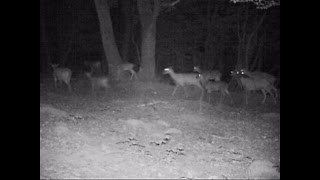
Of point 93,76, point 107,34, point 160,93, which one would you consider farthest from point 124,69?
point 160,93

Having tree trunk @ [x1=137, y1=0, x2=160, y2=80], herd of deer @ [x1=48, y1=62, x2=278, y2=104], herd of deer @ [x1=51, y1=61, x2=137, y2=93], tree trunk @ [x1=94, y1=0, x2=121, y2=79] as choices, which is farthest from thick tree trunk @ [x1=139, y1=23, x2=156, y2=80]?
herd of deer @ [x1=48, y1=62, x2=278, y2=104]

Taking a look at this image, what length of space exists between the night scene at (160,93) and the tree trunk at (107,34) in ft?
0.12

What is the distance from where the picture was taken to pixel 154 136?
30.9 ft

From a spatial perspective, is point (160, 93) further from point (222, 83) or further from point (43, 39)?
point (43, 39)

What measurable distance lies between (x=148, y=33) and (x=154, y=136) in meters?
7.31

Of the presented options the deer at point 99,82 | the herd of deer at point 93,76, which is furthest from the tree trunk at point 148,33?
the deer at point 99,82

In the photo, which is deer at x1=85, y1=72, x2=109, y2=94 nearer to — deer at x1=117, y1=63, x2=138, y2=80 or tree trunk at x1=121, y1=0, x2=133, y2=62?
deer at x1=117, y1=63, x2=138, y2=80

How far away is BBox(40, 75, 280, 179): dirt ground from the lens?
7734 millimetres

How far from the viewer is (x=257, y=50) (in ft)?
61.2

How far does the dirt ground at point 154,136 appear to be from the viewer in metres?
7.73

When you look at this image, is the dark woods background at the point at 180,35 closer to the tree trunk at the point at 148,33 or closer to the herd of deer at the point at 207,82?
the tree trunk at the point at 148,33

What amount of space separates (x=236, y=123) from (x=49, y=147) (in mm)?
4681
